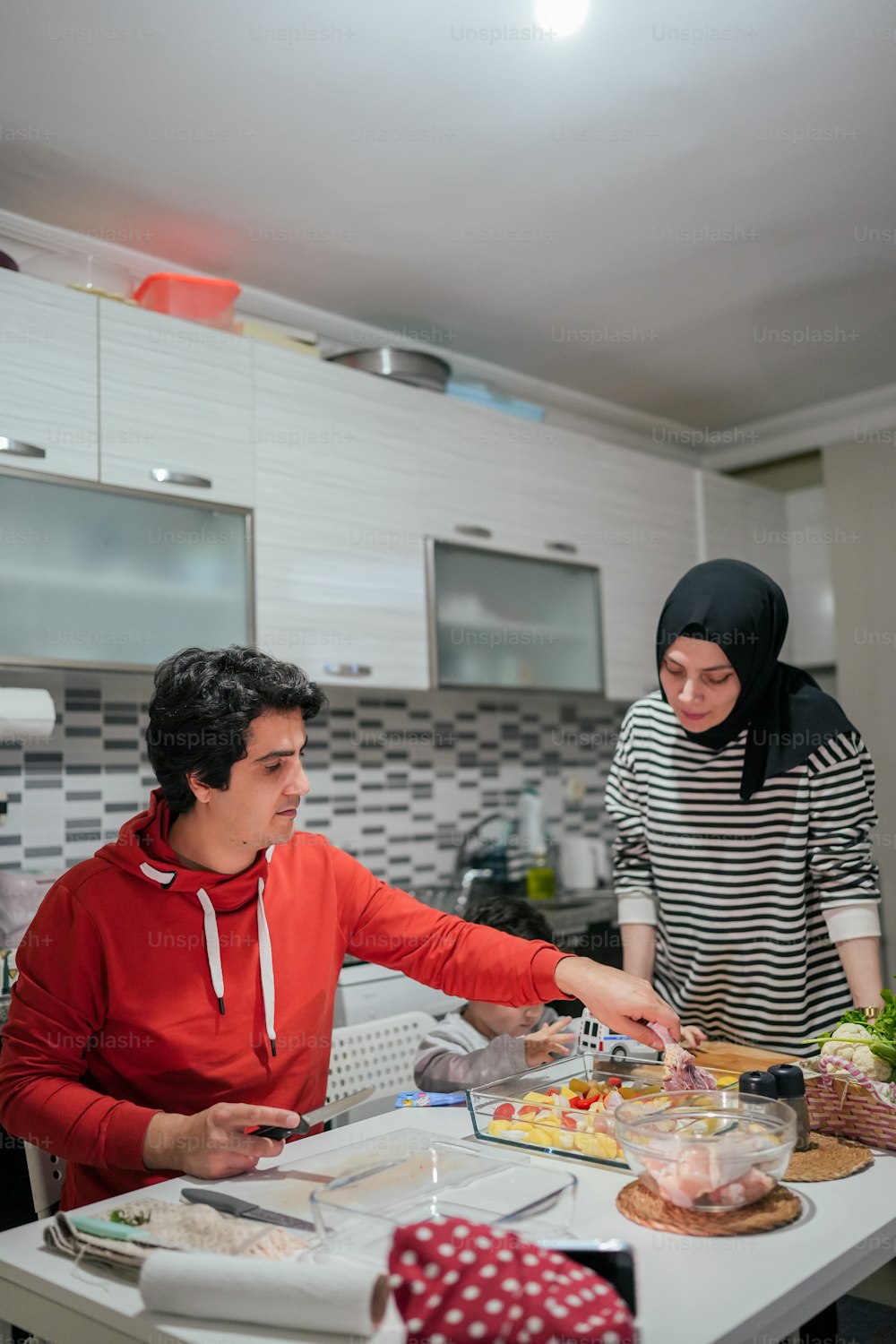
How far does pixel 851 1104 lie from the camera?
136cm

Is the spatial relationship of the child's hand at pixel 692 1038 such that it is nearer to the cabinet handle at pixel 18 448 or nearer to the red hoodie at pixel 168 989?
the red hoodie at pixel 168 989

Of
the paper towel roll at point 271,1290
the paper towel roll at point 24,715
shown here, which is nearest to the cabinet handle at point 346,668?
the paper towel roll at point 24,715

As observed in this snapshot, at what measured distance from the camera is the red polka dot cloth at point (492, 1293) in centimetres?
84

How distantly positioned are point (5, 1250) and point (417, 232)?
2.41 meters

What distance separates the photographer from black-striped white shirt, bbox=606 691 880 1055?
1927mm

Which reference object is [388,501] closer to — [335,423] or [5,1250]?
[335,423]

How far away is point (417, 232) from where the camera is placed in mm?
2799

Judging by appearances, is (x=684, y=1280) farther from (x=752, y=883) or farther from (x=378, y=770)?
(x=378, y=770)

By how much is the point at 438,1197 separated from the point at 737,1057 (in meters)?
0.81

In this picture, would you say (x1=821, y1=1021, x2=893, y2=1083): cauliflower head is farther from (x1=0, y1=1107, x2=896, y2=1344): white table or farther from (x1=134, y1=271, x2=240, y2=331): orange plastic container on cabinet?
(x1=134, y1=271, x2=240, y2=331): orange plastic container on cabinet

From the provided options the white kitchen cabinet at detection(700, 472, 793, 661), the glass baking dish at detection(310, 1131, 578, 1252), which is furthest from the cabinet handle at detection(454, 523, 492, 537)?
the glass baking dish at detection(310, 1131, 578, 1252)

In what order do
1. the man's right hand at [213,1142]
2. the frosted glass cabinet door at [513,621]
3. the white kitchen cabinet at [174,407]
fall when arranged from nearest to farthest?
the man's right hand at [213,1142] < the white kitchen cabinet at [174,407] < the frosted glass cabinet door at [513,621]

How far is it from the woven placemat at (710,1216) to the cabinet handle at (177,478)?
6.59 ft

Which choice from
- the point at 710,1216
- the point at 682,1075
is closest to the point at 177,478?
the point at 682,1075
